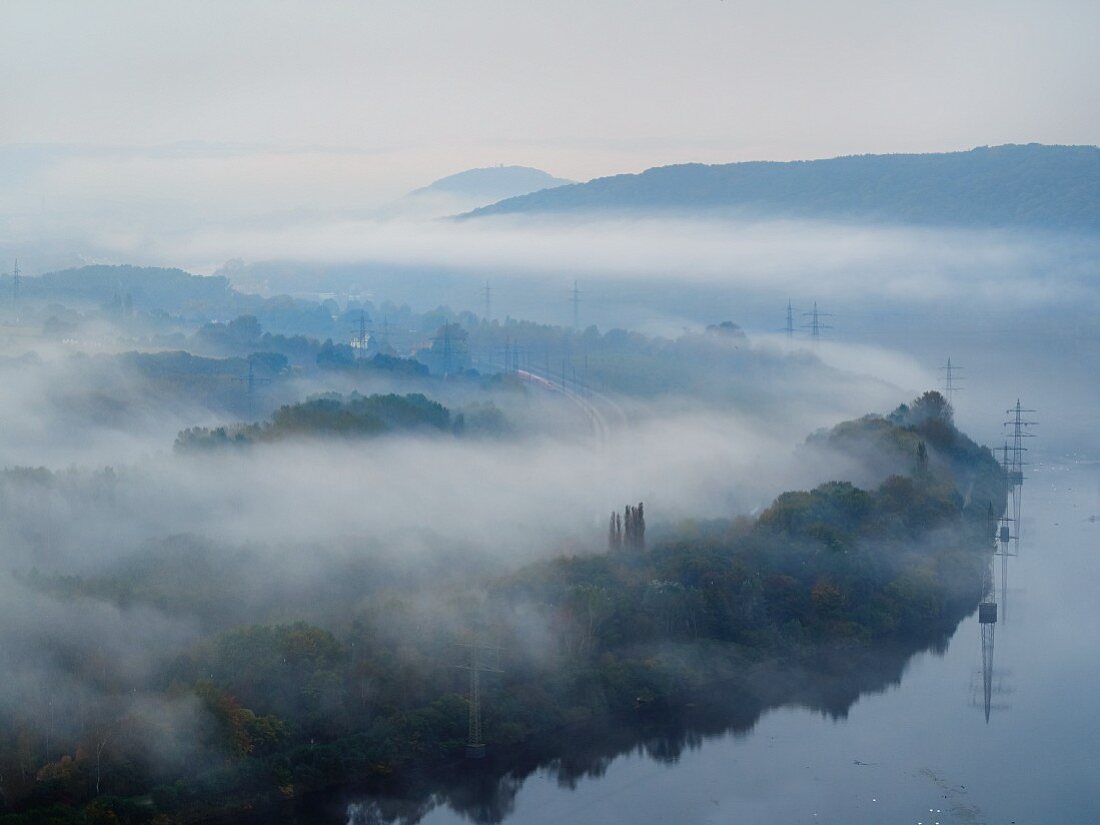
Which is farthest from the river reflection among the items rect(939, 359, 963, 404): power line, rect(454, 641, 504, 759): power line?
rect(939, 359, 963, 404): power line

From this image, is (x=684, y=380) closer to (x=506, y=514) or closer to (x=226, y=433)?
(x=226, y=433)

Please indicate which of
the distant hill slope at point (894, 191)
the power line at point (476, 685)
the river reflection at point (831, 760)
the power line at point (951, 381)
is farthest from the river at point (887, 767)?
the distant hill slope at point (894, 191)

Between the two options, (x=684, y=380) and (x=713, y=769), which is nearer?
(x=713, y=769)

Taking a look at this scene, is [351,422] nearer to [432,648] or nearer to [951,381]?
[432,648]

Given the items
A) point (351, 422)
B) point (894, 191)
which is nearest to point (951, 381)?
point (351, 422)

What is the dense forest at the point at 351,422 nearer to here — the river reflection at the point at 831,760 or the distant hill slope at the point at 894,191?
the river reflection at the point at 831,760

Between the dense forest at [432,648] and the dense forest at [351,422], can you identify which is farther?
the dense forest at [351,422]

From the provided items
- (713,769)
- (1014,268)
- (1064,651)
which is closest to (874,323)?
(1014,268)
